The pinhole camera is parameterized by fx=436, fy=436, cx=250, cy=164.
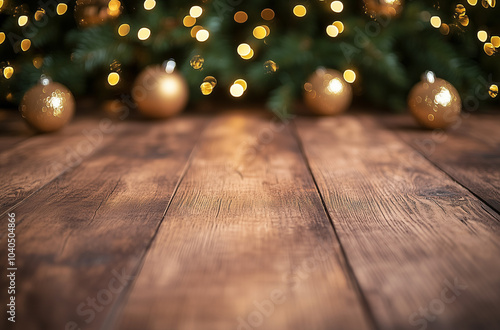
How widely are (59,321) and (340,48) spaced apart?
1353 mm

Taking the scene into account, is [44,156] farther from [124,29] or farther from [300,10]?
[300,10]

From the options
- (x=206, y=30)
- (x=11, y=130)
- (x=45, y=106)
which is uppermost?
(x=206, y=30)

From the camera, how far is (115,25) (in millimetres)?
1550

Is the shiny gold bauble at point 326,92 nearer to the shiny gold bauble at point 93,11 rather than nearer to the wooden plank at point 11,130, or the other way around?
the shiny gold bauble at point 93,11

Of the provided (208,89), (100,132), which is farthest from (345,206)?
(208,89)

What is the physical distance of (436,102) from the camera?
128 centimetres

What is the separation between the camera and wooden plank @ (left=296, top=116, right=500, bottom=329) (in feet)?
1.69

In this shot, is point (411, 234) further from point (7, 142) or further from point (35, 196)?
point (7, 142)

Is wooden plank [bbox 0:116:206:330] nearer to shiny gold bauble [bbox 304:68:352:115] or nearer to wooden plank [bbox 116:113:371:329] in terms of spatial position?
wooden plank [bbox 116:113:371:329]

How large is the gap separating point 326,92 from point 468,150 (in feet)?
1.64

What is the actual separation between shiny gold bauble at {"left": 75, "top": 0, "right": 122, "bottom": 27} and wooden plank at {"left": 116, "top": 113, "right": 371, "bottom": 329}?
830 mm

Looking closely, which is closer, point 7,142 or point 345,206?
point 345,206

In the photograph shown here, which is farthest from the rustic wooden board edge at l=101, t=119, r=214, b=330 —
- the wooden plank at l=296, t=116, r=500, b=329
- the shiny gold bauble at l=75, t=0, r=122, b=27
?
the shiny gold bauble at l=75, t=0, r=122, b=27

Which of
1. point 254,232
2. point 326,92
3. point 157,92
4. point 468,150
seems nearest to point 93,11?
point 157,92
